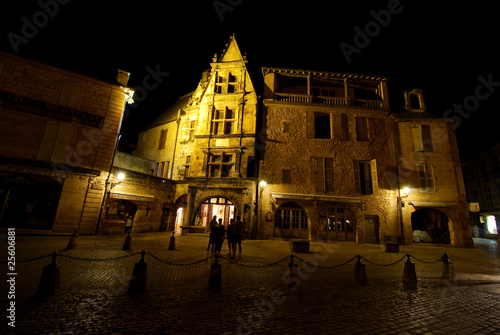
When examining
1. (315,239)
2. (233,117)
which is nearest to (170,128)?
(233,117)

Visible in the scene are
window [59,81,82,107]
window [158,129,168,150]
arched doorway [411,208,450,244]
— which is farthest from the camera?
window [158,129,168,150]

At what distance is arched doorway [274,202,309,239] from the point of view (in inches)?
639

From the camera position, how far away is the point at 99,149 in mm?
14242

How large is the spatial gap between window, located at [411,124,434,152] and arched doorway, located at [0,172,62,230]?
2517 centimetres

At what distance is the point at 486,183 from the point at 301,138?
26969mm

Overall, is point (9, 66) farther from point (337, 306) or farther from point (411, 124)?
point (411, 124)

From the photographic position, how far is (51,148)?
13164 millimetres

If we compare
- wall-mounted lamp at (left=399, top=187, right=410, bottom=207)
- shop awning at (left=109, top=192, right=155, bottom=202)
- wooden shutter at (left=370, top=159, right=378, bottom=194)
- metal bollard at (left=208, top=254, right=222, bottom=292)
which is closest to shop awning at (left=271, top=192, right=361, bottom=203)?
wooden shutter at (left=370, top=159, right=378, bottom=194)

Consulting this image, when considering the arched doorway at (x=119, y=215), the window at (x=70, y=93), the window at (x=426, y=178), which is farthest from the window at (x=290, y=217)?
the window at (x=70, y=93)

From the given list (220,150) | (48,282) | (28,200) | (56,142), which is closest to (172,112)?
(220,150)

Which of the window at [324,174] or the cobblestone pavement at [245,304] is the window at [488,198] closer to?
the window at [324,174]

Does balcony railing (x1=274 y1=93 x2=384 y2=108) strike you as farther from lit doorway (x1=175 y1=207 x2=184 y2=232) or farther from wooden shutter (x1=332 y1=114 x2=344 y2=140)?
lit doorway (x1=175 y1=207 x2=184 y2=232)

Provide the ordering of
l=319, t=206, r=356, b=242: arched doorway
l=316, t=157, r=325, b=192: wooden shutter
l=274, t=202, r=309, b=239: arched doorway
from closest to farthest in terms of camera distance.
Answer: l=319, t=206, r=356, b=242: arched doorway → l=274, t=202, r=309, b=239: arched doorway → l=316, t=157, r=325, b=192: wooden shutter

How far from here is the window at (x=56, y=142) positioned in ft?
42.7
